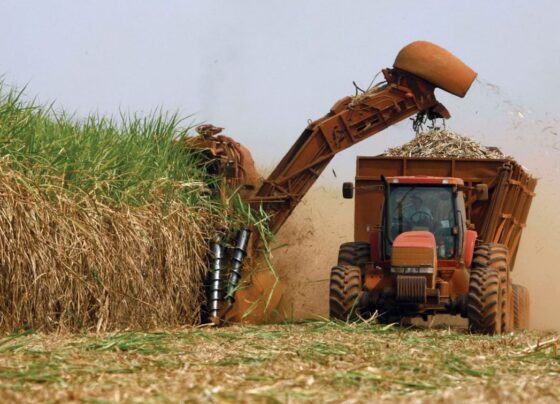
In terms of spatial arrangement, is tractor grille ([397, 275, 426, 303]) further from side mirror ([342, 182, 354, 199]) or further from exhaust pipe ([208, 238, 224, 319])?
exhaust pipe ([208, 238, 224, 319])

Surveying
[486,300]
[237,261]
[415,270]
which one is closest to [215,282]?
[237,261]

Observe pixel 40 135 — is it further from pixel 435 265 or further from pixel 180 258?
pixel 435 265

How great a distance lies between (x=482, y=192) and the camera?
550 inches

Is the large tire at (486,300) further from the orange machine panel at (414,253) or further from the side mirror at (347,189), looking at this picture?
the side mirror at (347,189)

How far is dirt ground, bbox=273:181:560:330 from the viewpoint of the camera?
54.2ft

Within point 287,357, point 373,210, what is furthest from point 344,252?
point 287,357

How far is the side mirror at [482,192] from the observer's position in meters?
13.9

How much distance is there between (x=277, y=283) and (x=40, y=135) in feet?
13.1

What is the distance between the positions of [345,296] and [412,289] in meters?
0.83

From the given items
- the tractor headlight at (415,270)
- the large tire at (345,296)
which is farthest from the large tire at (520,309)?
the large tire at (345,296)

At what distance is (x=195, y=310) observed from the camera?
14250 mm

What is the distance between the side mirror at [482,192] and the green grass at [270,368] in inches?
104

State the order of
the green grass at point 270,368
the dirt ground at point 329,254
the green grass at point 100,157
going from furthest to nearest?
the dirt ground at point 329,254
the green grass at point 100,157
the green grass at point 270,368

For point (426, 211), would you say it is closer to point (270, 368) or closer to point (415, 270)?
point (415, 270)
